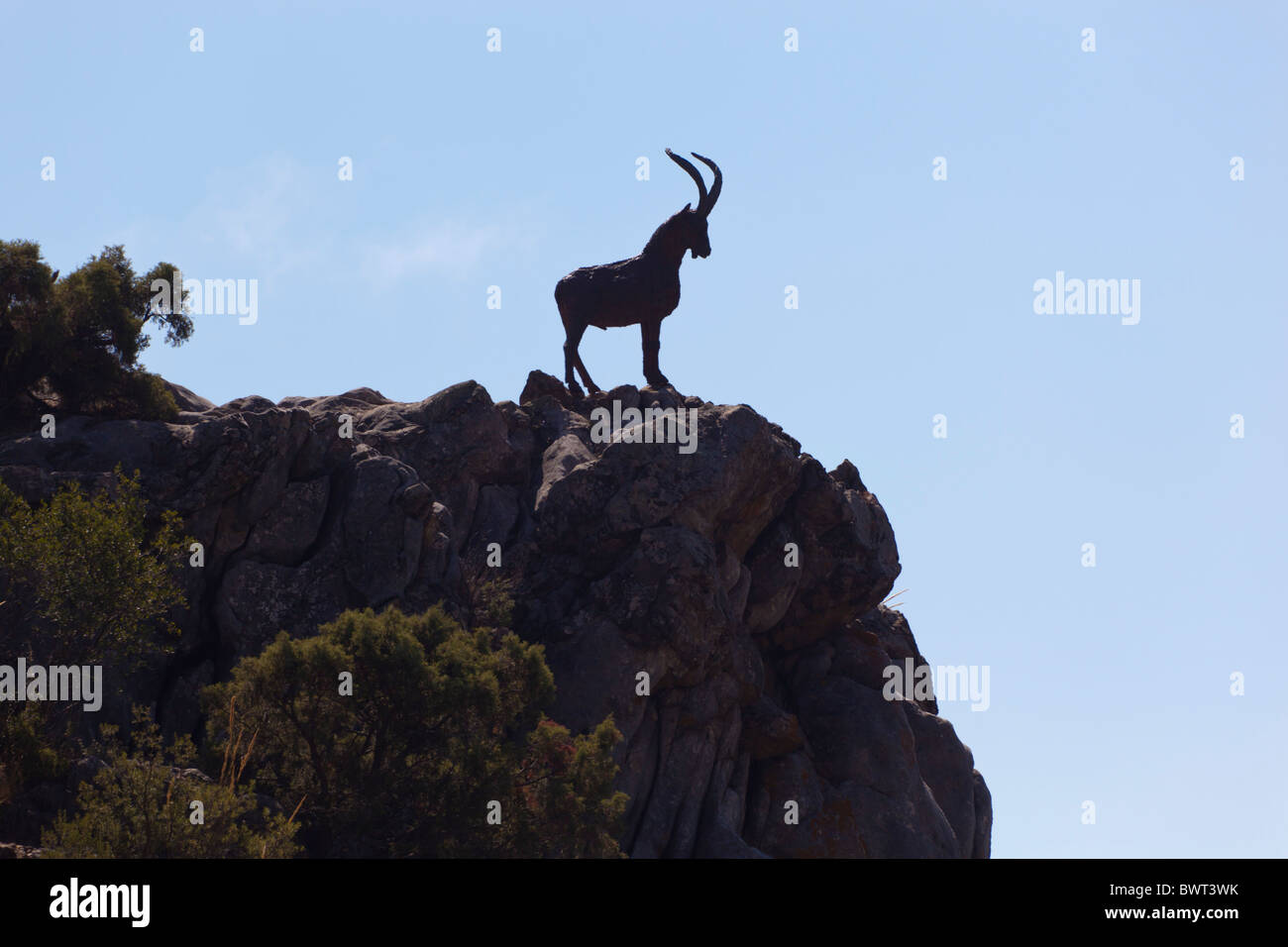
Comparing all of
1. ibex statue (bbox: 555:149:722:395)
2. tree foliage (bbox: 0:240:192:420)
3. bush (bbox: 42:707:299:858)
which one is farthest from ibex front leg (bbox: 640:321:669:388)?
bush (bbox: 42:707:299:858)

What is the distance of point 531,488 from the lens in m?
32.3

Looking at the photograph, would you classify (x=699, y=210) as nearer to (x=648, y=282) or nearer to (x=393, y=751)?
(x=648, y=282)

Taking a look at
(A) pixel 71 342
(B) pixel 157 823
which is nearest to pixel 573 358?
(A) pixel 71 342

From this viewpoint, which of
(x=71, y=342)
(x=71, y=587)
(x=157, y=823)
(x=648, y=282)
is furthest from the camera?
(x=648, y=282)

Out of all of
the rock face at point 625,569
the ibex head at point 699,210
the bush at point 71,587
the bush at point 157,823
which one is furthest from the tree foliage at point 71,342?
the ibex head at point 699,210

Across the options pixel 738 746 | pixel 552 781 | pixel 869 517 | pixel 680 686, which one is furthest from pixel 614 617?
pixel 869 517

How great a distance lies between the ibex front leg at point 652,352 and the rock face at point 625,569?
2.65 ft

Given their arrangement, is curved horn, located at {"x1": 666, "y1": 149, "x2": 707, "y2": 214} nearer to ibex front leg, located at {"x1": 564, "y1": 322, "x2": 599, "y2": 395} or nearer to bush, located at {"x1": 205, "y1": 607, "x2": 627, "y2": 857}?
ibex front leg, located at {"x1": 564, "y1": 322, "x2": 599, "y2": 395}

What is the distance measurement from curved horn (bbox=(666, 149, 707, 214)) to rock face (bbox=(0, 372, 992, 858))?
5.27 meters

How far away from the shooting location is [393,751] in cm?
2166

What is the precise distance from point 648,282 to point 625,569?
8770 mm

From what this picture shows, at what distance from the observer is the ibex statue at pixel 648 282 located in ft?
112

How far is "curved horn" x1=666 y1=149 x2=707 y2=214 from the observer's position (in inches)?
1351
